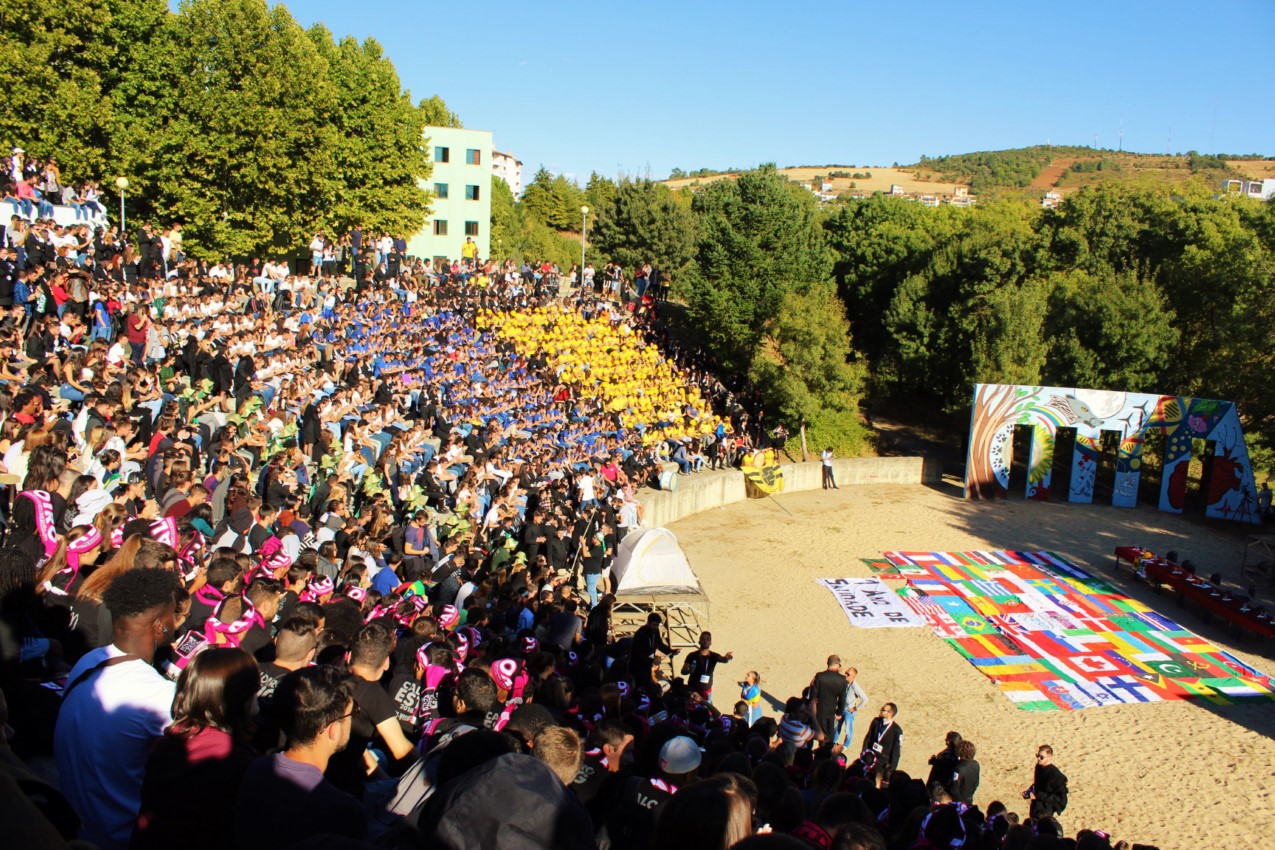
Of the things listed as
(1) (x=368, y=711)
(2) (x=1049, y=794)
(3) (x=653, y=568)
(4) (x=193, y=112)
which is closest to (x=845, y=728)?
(2) (x=1049, y=794)

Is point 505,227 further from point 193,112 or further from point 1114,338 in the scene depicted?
point 1114,338

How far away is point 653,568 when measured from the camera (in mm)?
15406

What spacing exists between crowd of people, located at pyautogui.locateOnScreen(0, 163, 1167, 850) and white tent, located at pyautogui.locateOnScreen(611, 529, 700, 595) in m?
1.05

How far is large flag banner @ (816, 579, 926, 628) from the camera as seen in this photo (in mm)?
17953

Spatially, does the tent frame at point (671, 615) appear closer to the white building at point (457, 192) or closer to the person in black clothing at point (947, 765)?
the person in black clothing at point (947, 765)

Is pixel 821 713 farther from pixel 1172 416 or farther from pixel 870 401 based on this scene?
pixel 870 401

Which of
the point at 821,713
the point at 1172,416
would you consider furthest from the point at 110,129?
the point at 1172,416

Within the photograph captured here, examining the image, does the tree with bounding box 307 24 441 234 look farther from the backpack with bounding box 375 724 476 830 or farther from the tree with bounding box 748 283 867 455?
the backpack with bounding box 375 724 476 830

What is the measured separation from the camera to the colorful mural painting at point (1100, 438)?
2717 cm

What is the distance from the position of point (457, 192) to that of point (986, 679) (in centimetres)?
4064

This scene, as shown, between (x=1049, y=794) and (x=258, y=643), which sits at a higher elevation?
(x=258, y=643)

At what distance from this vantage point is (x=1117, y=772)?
12797 mm

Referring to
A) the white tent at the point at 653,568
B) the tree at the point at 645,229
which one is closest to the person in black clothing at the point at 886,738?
the white tent at the point at 653,568

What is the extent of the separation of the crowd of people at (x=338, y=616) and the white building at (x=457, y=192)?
24408 mm
